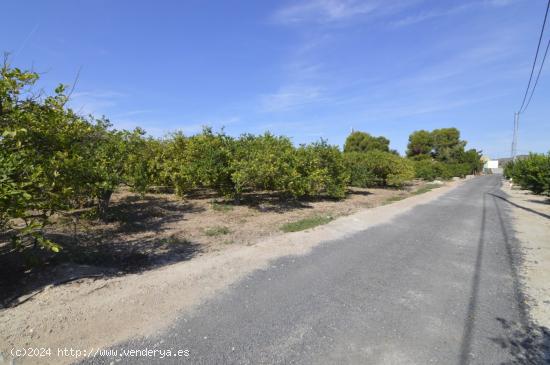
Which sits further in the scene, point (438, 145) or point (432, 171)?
point (438, 145)

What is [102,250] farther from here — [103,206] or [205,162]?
[205,162]

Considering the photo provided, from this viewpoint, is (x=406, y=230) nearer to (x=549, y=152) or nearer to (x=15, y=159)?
(x=15, y=159)

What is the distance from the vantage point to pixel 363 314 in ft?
12.2

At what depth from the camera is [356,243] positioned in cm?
705

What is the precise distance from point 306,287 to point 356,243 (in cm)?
296

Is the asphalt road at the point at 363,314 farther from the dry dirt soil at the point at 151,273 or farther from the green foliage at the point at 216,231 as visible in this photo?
the green foliage at the point at 216,231

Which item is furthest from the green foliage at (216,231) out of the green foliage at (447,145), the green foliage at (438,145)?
the green foliage at (447,145)

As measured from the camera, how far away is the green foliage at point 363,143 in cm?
4991

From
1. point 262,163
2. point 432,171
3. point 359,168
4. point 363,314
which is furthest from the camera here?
point 432,171

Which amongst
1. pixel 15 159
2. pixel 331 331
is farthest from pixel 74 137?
pixel 331 331

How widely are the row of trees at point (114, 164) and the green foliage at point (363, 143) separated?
82.4ft

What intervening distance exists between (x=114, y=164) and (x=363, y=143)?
46671 mm

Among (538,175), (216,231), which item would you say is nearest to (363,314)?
(216,231)

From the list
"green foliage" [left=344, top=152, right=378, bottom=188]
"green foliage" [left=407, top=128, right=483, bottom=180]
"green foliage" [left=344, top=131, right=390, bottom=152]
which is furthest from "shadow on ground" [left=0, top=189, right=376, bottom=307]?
"green foliage" [left=407, top=128, right=483, bottom=180]
